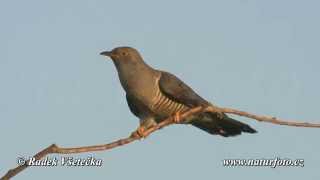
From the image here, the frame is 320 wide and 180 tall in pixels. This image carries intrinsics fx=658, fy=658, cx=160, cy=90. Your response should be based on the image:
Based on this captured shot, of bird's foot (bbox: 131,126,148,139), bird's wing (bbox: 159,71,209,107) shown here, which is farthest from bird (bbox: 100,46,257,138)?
bird's foot (bbox: 131,126,148,139)

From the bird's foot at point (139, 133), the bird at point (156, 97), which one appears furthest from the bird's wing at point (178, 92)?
the bird's foot at point (139, 133)

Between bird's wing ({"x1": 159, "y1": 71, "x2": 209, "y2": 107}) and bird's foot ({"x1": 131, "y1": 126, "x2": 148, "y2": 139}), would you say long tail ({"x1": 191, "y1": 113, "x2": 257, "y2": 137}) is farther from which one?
bird's foot ({"x1": 131, "y1": 126, "x2": 148, "y2": 139})

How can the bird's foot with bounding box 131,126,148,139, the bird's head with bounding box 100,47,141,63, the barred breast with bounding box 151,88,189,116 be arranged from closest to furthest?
the bird's foot with bounding box 131,126,148,139, the barred breast with bounding box 151,88,189,116, the bird's head with bounding box 100,47,141,63

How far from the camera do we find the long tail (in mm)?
7883

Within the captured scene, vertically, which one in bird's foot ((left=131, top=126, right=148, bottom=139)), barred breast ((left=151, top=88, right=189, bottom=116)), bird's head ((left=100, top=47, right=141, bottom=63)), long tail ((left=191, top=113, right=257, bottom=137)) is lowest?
long tail ((left=191, top=113, right=257, bottom=137))

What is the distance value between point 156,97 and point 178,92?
0.28 meters

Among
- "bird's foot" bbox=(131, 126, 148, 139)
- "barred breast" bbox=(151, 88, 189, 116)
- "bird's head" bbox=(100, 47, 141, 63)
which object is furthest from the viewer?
"bird's head" bbox=(100, 47, 141, 63)

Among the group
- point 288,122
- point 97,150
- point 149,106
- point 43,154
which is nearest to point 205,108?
point 288,122

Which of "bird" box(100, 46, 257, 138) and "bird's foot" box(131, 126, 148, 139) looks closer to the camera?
"bird's foot" box(131, 126, 148, 139)

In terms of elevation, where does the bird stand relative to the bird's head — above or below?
below

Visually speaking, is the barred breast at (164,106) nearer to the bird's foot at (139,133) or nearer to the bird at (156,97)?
the bird at (156,97)

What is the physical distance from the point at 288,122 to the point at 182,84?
151 inches

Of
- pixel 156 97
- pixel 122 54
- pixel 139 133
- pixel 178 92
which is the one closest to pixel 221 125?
pixel 178 92

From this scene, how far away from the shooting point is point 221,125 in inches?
317
